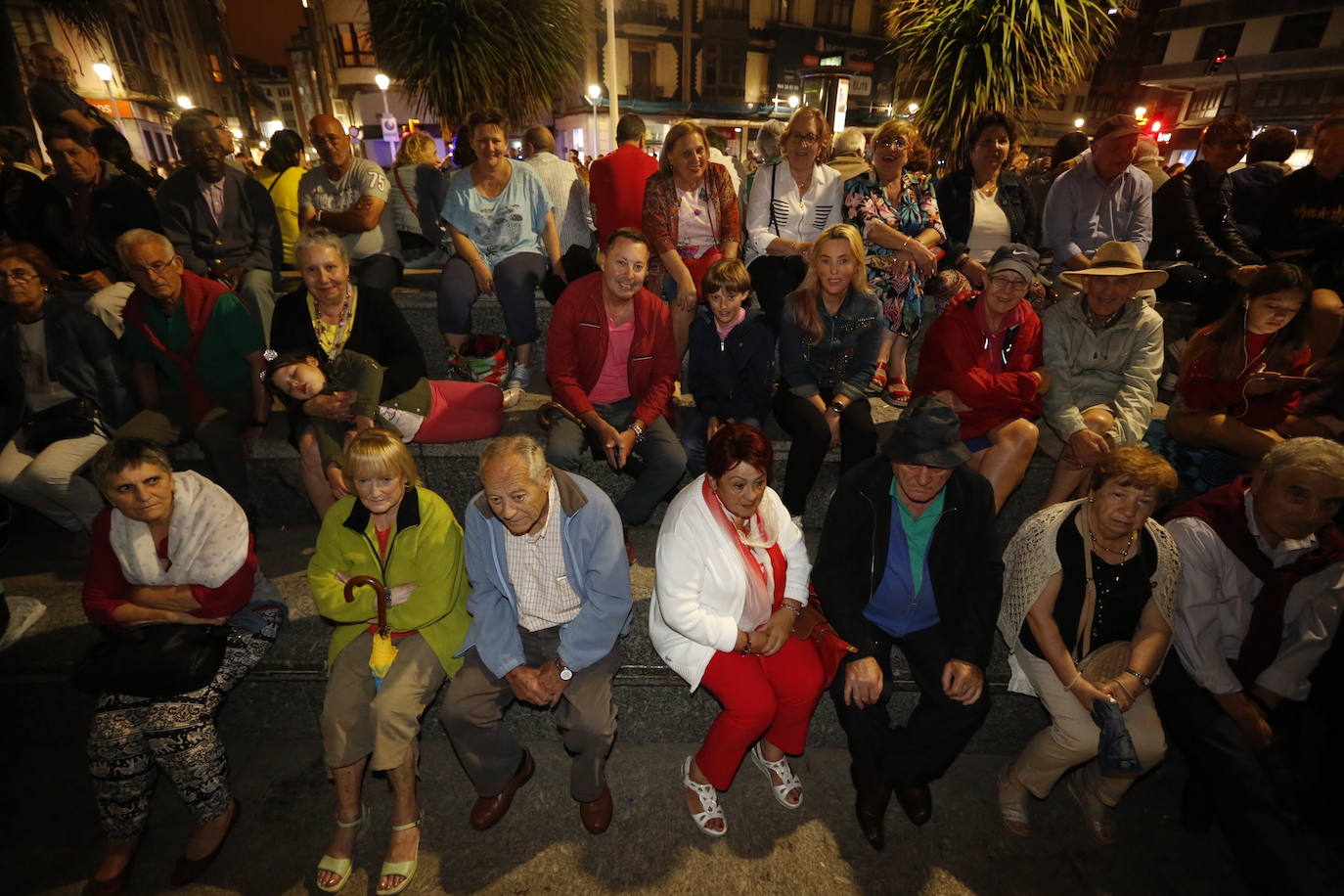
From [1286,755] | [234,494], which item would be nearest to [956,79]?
[1286,755]

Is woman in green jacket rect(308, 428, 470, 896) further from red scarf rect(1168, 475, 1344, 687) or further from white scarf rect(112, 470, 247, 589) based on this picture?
red scarf rect(1168, 475, 1344, 687)

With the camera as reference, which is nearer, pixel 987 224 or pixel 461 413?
pixel 461 413

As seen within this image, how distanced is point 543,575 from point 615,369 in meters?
1.60

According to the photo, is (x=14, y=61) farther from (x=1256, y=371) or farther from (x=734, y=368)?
(x=1256, y=371)

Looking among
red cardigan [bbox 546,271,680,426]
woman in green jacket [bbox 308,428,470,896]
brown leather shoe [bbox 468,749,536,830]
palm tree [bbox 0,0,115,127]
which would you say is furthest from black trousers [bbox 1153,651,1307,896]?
palm tree [bbox 0,0,115,127]

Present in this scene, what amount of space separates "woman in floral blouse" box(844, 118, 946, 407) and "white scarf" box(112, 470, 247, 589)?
4.34 metres

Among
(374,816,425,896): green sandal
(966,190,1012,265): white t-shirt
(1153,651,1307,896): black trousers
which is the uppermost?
(966,190,1012,265): white t-shirt

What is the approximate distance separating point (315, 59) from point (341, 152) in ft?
101

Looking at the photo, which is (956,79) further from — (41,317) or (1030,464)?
(41,317)

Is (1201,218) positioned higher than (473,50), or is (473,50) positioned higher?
(473,50)

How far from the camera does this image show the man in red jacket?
3.53 meters

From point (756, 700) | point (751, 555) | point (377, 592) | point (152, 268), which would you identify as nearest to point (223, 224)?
point (152, 268)

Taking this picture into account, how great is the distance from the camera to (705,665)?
2.64 meters

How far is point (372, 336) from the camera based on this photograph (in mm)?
3535
